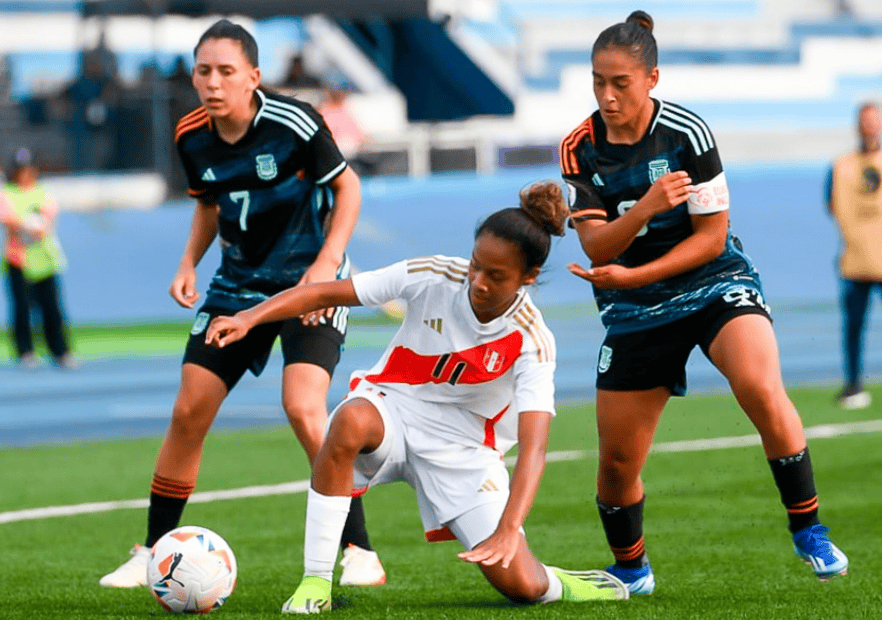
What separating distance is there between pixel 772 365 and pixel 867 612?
0.94m

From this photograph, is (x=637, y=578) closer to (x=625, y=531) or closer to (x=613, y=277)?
(x=625, y=531)

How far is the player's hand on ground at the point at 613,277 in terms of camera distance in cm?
550

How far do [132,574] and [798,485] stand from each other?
9.15 ft

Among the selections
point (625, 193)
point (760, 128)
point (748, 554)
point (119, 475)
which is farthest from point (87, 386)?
point (760, 128)

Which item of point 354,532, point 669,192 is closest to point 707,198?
point 669,192

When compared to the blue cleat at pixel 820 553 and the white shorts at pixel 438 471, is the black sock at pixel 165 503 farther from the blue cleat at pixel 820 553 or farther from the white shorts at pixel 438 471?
the blue cleat at pixel 820 553

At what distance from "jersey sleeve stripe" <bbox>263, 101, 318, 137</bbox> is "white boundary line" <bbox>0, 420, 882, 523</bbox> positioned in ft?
11.2

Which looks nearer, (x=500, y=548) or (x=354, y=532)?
(x=500, y=548)

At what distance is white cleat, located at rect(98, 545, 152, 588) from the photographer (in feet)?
21.7

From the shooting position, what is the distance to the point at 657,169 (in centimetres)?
582

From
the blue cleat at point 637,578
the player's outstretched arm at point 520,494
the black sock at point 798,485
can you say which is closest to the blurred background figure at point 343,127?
the blue cleat at point 637,578

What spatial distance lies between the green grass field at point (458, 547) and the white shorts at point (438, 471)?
0.33 meters

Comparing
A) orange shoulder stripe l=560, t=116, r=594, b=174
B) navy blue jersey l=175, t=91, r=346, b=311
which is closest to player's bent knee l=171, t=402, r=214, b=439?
navy blue jersey l=175, t=91, r=346, b=311

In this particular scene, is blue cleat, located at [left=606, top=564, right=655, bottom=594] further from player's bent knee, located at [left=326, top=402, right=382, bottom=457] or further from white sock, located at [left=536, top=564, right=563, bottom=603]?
player's bent knee, located at [left=326, top=402, right=382, bottom=457]
